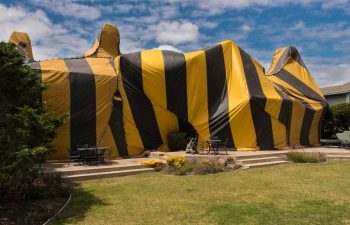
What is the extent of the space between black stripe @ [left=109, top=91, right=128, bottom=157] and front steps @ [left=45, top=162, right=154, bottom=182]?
2.38m

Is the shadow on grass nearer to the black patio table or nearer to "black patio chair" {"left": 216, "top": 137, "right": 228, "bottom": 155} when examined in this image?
the black patio table

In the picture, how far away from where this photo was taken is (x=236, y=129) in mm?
16547

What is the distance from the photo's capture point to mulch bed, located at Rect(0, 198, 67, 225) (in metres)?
6.21

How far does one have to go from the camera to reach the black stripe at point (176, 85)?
16266 millimetres

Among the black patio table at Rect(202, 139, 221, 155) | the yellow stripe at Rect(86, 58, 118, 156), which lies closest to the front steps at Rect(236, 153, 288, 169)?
the black patio table at Rect(202, 139, 221, 155)

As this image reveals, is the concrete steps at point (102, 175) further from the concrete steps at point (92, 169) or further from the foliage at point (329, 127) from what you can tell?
the foliage at point (329, 127)

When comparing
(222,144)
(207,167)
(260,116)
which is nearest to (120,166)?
(207,167)

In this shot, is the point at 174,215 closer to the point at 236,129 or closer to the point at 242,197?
the point at 242,197

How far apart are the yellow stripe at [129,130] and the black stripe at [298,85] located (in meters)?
10.9

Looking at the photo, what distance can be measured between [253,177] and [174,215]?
15.7 feet

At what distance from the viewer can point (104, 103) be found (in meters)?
14.3

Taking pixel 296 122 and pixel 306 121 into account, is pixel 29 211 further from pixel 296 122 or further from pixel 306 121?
pixel 306 121

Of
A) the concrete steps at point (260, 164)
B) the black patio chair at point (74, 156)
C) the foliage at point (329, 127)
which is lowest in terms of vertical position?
the concrete steps at point (260, 164)

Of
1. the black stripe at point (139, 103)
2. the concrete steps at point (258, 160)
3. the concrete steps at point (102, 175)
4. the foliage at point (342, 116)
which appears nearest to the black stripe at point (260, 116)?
the concrete steps at point (258, 160)
